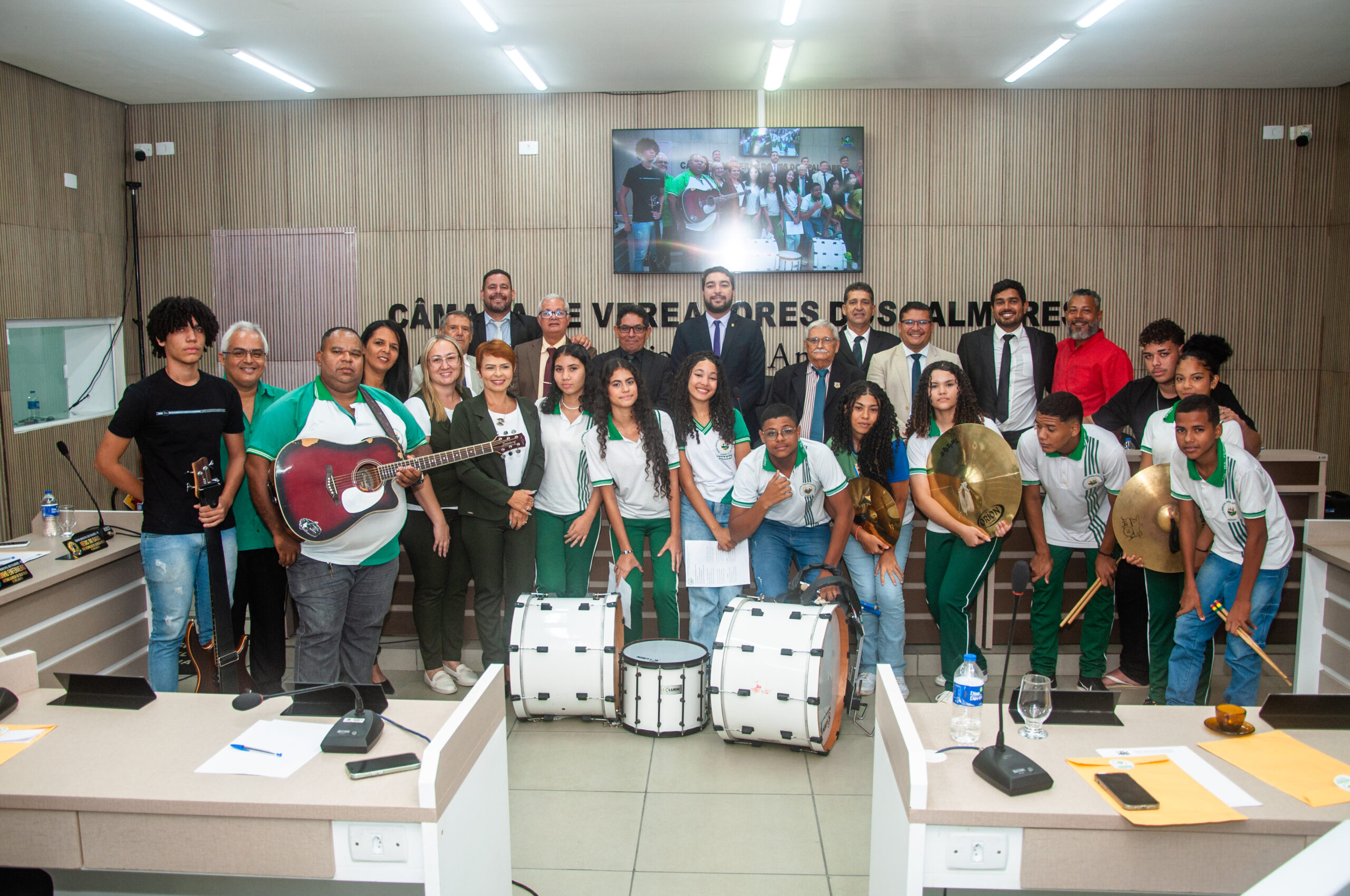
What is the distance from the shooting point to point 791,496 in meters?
4.07

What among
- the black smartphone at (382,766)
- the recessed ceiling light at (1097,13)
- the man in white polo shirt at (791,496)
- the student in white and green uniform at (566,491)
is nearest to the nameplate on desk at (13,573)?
the student in white and green uniform at (566,491)

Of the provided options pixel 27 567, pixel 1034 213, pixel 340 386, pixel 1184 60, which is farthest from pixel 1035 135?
pixel 27 567

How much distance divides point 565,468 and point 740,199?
406 centimetres

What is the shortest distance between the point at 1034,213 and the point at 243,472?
21.3ft

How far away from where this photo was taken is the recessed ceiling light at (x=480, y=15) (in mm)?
5273

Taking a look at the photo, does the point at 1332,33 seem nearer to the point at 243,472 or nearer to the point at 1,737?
the point at 243,472

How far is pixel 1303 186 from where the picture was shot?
741cm

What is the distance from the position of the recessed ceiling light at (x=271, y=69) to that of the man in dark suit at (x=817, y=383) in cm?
444

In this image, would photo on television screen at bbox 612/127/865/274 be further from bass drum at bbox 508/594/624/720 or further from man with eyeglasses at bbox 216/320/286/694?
bass drum at bbox 508/594/624/720

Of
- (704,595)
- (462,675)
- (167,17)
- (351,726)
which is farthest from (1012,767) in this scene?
Result: (167,17)

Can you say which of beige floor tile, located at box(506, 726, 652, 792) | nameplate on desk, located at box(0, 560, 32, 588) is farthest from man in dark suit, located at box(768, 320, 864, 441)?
nameplate on desk, located at box(0, 560, 32, 588)

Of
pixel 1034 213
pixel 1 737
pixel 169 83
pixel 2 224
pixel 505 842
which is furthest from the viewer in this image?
pixel 1034 213

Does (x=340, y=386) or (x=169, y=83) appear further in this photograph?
(x=169, y=83)

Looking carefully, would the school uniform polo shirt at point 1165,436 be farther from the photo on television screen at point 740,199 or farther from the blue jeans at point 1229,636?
the photo on television screen at point 740,199
